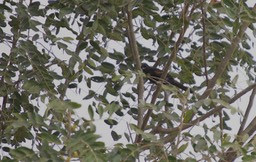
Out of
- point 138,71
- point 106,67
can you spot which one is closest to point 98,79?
point 106,67

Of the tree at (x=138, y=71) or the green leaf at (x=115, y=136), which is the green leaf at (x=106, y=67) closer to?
the tree at (x=138, y=71)

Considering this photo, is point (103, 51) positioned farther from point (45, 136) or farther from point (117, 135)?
point (45, 136)

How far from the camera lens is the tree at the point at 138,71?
1555mm

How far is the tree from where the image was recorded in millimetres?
1555

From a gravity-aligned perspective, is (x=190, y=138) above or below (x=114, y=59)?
below

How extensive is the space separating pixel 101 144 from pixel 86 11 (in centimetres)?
63

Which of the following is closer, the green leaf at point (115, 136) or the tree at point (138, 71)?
the tree at point (138, 71)

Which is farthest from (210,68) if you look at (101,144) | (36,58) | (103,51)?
(101,144)

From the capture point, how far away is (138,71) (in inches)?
65.5

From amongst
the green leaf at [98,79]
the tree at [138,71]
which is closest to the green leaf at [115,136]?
the tree at [138,71]

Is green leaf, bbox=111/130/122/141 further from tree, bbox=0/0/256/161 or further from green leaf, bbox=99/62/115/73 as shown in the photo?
green leaf, bbox=99/62/115/73

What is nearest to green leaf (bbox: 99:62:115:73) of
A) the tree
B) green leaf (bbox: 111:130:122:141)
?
the tree

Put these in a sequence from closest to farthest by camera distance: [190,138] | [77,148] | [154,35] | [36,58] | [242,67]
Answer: [77,148], [190,138], [36,58], [154,35], [242,67]

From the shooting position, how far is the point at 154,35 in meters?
1.96
